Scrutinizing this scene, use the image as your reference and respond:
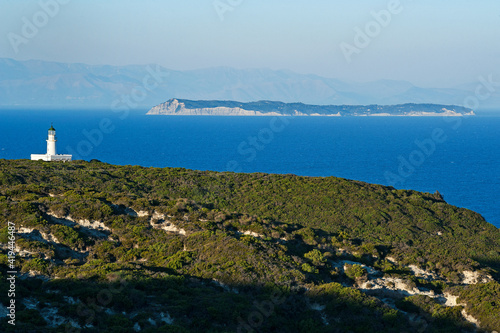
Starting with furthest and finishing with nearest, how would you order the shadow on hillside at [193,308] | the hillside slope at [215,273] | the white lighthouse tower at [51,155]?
the white lighthouse tower at [51,155] → the hillside slope at [215,273] → the shadow on hillside at [193,308]

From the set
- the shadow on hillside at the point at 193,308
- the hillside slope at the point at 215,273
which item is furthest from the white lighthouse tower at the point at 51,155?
the shadow on hillside at the point at 193,308

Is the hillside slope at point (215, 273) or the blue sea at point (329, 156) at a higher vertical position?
the hillside slope at point (215, 273)

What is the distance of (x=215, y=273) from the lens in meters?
22.4

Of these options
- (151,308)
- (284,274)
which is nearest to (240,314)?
(151,308)

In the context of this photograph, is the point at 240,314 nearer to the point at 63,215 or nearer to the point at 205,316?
the point at 205,316

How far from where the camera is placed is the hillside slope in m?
17.7

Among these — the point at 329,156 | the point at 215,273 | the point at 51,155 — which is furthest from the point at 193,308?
the point at 329,156

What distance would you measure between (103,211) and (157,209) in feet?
10.5

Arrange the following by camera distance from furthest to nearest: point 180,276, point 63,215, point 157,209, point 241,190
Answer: point 241,190
point 157,209
point 63,215
point 180,276

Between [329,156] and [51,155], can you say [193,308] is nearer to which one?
[51,155]

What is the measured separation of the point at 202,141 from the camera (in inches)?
7126

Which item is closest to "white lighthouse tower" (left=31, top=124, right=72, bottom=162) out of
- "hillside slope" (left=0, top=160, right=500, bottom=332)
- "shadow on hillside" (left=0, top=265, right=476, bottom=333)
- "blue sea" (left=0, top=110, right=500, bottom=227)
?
"hillside slope" (left=0, top=160, right=500, bottom=332)

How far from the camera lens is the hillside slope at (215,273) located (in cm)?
1773

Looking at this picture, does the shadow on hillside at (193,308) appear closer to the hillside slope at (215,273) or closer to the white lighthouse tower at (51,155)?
the hillside slope at (215,273)
